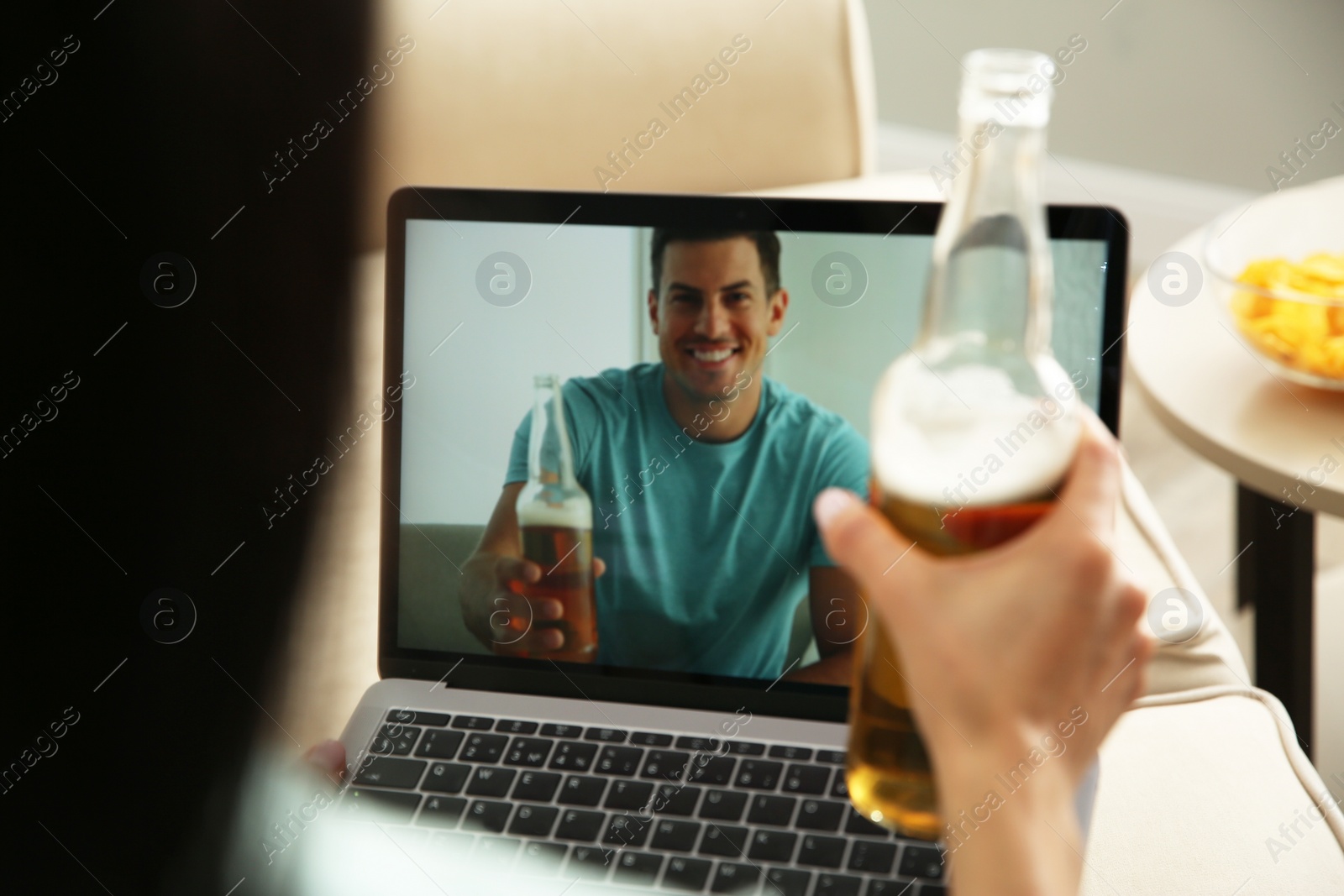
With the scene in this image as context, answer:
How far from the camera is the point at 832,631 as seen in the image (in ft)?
2.17

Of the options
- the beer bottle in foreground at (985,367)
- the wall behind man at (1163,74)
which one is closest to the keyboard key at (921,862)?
the beer bottle in foreground at (985,367)

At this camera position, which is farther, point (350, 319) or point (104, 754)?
point (350, 319)

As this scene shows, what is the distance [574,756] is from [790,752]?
0.12m

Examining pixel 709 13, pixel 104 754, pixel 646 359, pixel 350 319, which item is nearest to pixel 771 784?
pixel 646 359

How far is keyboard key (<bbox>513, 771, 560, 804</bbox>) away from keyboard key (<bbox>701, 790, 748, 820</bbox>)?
85 mm

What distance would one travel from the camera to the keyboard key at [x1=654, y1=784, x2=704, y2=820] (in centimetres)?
60

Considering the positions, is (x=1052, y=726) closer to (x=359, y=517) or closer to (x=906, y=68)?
(x=359, y=517)

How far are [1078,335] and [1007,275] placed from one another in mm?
354

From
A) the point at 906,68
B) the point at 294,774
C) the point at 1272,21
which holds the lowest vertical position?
the point at 1272,21

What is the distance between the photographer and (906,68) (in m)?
2.17

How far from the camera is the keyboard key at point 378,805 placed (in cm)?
61

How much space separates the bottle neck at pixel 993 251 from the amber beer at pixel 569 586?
40 cm

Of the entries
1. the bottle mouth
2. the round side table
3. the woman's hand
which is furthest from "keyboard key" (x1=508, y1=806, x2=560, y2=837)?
the round side table

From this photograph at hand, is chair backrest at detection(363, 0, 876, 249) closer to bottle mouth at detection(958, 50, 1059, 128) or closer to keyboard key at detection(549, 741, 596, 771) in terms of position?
keyboard key at detection(549, 741, 596, 771)
